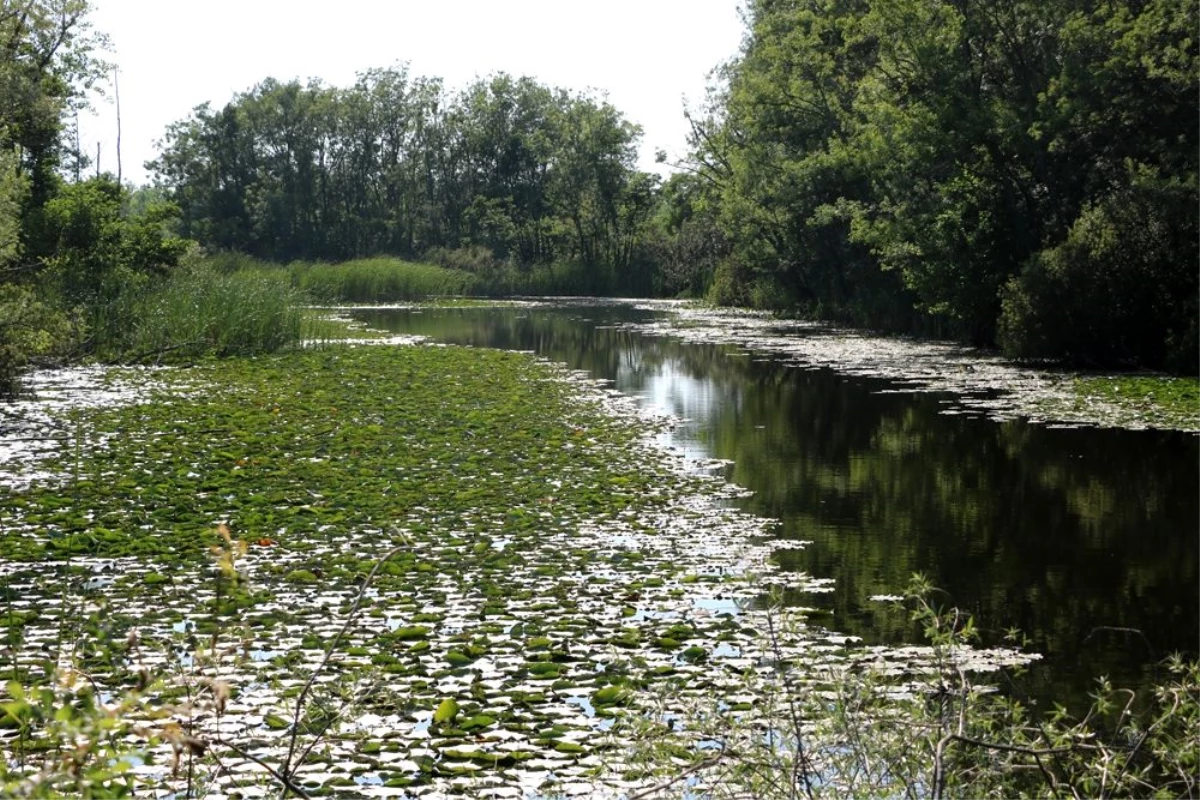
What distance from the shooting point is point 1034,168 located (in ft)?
85.9

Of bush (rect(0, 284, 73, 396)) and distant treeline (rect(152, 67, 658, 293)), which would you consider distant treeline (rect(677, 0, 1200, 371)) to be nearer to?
bush (rect(0, 284, 73, 396))

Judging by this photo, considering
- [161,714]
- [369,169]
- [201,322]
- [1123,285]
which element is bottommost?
[161,714]

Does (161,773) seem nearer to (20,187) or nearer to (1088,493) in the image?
(1088,493)

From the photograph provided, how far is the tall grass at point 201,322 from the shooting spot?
80.2 ft

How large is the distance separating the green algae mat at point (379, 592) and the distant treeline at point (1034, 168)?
1074cm

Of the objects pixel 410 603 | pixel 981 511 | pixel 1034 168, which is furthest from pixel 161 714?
pixel 1034 168

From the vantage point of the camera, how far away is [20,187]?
24.3 meters

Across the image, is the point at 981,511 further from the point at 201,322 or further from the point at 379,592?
the point at 201,322

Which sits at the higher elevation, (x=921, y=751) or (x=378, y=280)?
(x=378, y=280)

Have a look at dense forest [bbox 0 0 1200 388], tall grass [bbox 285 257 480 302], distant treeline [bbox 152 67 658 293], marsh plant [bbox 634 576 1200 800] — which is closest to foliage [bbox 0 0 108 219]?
dense forest [bbox 0 0 1200 388]

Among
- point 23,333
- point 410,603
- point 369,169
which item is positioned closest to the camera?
point 410,603

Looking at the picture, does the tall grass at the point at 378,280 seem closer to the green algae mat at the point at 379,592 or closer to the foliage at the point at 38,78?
the foliage at the point at 38,78

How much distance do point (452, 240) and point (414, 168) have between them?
6.76m

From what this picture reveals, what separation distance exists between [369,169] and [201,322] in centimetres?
6616
